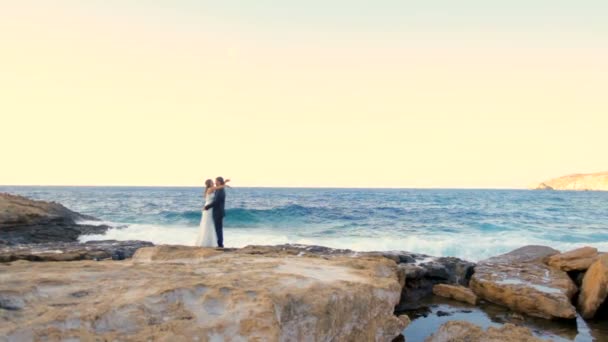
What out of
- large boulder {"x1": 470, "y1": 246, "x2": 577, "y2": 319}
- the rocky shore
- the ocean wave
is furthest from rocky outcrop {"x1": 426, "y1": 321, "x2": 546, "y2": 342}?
the ocean wave

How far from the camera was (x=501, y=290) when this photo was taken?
8367 millimetres

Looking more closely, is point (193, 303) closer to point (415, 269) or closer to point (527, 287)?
point (415, 269)

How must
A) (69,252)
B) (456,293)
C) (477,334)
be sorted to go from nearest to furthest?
(477,334)
(69,252)
(456,293)

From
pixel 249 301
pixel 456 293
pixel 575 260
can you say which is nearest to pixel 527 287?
pixel 456 293

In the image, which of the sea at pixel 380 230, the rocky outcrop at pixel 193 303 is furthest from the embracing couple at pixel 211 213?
the sea at pixel 380 230

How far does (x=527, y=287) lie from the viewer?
8266 mm

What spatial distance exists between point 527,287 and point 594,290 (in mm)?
1153

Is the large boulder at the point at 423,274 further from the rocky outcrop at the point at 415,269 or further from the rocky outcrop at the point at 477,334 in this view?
the rocky outcrop at the point at 477,334

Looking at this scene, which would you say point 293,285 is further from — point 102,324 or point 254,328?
point 102,324

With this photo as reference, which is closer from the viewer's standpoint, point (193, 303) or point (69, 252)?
point (193, 303)

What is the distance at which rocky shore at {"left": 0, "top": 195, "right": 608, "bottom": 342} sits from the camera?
3.26m

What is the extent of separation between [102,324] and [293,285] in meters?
1.66

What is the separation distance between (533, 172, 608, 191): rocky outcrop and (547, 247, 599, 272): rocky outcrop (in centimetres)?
16106

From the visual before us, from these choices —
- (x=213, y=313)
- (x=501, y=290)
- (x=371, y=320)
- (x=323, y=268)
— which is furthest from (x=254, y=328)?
(x=501, y=290)
